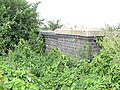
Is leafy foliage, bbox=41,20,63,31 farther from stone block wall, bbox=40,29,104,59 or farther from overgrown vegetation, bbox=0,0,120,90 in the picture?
overgrown vegetation, bbox=0,0,120,90

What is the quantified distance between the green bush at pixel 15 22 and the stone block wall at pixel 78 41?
3.17 feet

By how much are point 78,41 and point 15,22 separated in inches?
92.6

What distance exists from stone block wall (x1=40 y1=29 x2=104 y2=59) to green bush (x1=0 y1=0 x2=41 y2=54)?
3.17 ft

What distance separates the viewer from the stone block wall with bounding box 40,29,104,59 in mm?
5871

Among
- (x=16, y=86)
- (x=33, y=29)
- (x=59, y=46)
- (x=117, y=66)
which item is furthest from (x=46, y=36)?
(x=16, y=86)

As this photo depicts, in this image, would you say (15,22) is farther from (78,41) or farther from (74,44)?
(78,41)

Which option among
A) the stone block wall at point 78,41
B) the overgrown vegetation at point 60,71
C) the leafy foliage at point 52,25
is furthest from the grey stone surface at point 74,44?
the leafy foliage at point 52,25

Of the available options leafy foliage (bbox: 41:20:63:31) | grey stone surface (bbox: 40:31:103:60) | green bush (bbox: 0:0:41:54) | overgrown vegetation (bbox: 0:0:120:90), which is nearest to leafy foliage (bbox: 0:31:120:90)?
overgrown vegetation (bbox: 0:0:120:90)

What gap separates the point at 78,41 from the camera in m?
6.25

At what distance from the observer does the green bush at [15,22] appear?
7.48 metres

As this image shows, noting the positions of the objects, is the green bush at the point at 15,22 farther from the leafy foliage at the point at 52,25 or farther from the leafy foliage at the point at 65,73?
the leafy foliage at the point at 65,73

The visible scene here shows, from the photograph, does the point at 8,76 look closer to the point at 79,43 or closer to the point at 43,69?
the point at 43,69

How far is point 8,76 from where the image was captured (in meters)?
3.61

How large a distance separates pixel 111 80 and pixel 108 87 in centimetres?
19
